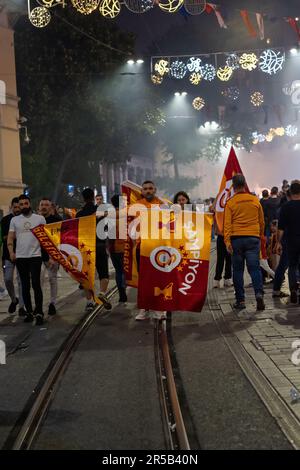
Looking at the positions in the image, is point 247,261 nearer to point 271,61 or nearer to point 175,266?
point 175,266

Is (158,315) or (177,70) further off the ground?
(177,70)

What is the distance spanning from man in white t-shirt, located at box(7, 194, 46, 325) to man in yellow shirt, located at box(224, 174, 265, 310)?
2868mm

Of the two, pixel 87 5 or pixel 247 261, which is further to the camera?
pixel 87 5

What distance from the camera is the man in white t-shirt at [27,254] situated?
8125 millimetres

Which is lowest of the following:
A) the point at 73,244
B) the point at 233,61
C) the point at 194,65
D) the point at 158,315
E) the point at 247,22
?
the point at 158,315

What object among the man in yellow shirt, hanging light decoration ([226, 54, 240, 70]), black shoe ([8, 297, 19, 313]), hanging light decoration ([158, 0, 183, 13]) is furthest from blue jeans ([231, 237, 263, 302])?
hanging light decoration ([226, 54, 240, 70])

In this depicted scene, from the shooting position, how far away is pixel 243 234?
8.16 metres

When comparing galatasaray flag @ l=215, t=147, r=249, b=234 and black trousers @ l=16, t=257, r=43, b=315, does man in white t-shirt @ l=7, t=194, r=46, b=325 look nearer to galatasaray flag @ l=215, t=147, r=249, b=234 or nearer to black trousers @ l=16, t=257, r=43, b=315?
black trousers @ l=16, t=257, r=43, b=315

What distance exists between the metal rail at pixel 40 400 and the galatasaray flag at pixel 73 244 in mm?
1207

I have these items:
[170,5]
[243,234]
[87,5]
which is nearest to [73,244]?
[243,234]

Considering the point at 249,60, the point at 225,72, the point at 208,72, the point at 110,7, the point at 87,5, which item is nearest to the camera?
the point at 87,5

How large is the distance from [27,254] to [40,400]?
146 inches

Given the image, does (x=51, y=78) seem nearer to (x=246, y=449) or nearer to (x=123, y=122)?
(x=123, y=122)
